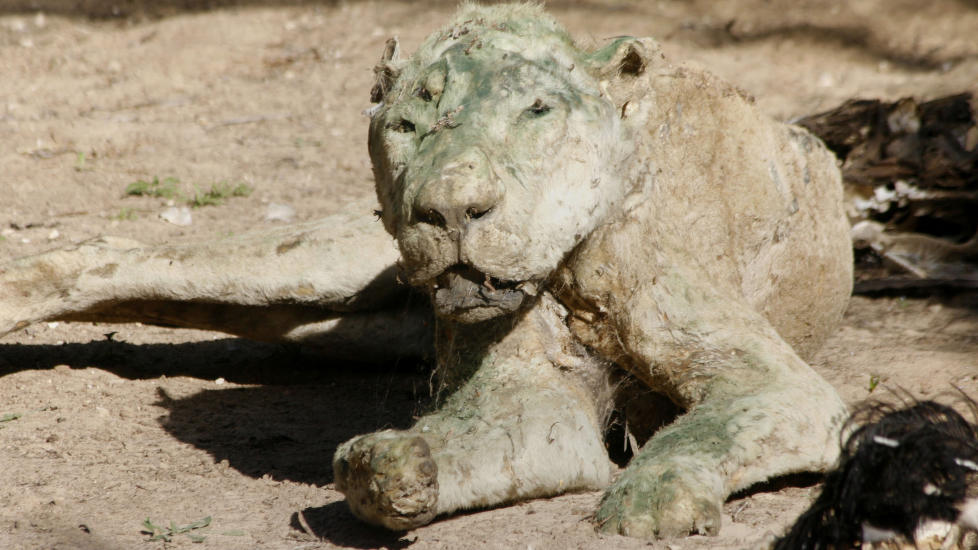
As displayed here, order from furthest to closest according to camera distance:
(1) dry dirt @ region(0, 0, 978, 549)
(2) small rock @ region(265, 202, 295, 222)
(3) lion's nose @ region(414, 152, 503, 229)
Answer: (2) small rock @ region(265, 202, 295, 222) → (1) dry dirt @ region(0, 0, 978, 549) → (3) lion's nose @ region(414, 152, 503, 229)

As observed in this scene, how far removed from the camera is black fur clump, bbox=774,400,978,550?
2256mm

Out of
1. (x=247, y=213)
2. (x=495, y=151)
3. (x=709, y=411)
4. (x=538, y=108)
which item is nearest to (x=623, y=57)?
(x=538, y=108)

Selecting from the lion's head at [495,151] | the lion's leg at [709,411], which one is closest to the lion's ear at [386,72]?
the lion's head at [495,151]

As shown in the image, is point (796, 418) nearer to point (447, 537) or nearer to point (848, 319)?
point (447, 537)

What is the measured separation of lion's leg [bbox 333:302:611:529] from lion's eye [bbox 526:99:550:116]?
0.77 meters

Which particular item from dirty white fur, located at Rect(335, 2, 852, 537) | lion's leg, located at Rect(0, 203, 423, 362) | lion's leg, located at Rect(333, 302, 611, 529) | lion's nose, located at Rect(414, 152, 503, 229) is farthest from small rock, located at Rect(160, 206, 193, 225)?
lion's nose, located at Rect(414, 152, 503, 229)

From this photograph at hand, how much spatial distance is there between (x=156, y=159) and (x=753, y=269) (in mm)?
4550

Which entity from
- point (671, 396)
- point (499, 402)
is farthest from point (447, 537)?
point (671, 396)

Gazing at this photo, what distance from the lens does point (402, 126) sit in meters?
3.17

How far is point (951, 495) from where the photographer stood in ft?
7.41

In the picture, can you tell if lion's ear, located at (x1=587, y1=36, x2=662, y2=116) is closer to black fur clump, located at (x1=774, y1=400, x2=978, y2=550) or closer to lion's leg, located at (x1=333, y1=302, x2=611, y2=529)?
lion's leg, located at (x1=333, y1=302, x2=611, y2=529)

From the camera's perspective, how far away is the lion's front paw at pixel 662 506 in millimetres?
2814

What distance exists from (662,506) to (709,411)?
491 mm

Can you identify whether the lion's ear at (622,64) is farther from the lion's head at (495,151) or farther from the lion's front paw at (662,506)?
the lion's front paw at (662,506)
